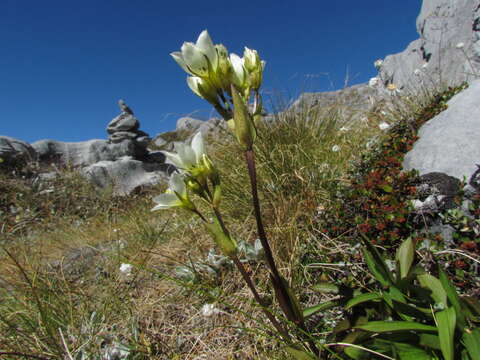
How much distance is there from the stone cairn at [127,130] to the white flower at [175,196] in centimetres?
1255

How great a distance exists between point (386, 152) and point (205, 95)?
7.28ft

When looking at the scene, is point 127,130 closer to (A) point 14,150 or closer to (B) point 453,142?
(A) point 14,150

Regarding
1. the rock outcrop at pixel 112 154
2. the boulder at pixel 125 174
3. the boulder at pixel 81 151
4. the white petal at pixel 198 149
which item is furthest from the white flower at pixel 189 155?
the boulder at pixel 81 151

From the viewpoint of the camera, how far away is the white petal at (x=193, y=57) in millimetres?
891

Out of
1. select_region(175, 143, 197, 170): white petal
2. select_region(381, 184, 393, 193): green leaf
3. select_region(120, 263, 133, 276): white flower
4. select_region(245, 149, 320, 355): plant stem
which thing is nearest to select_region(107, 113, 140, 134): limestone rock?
select_region(120, 263, 133, 276): white flower

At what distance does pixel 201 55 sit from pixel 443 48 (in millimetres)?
8471

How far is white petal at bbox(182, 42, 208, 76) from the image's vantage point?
89 centimetres

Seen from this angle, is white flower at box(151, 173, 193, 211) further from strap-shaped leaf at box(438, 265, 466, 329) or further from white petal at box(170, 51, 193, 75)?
strap-shaped leaf at box(438, 265, 466, 329)

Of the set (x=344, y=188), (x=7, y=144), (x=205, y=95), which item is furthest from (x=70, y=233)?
(x=7, y=144)

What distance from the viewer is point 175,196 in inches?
40.6

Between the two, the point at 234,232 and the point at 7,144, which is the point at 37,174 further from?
the point at 234,232

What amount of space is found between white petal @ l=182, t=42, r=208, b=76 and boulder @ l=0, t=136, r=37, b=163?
12.7 meters

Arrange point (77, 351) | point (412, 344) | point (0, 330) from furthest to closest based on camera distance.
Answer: point (0, 330), point (77, 351), point (412, 344)

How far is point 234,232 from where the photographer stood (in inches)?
98.8
